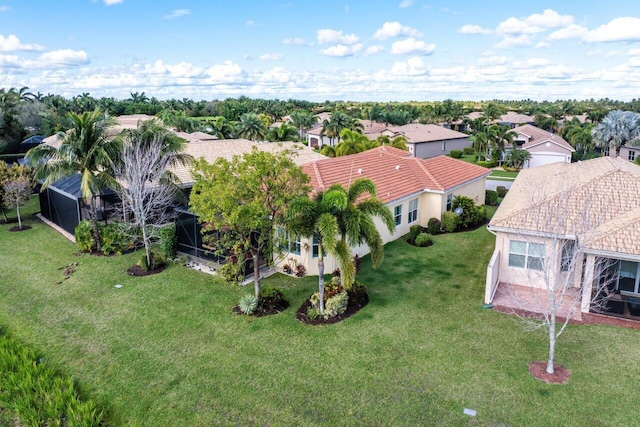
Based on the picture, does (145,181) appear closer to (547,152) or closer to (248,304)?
(248,304)

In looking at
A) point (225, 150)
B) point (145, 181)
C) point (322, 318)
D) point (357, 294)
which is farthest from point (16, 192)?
point (357, 294)

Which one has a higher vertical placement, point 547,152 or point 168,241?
point 547,152

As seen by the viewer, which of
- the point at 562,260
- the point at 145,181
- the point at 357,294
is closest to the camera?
the point at 357,294

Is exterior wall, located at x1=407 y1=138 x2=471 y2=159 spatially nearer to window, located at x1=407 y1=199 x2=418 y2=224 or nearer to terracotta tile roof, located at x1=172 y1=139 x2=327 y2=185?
terracotta tile roof, located at x1=172 y1=139 x2=327 y2=185

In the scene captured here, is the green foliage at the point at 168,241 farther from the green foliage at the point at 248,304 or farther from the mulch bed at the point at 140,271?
the green foliage at the point at 248,304

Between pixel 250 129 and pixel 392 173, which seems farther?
pixel 250 129

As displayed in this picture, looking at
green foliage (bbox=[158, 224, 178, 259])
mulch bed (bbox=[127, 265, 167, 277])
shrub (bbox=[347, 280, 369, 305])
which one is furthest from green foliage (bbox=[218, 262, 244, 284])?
green foliage (bbox=[158, 224, 178, 259])
